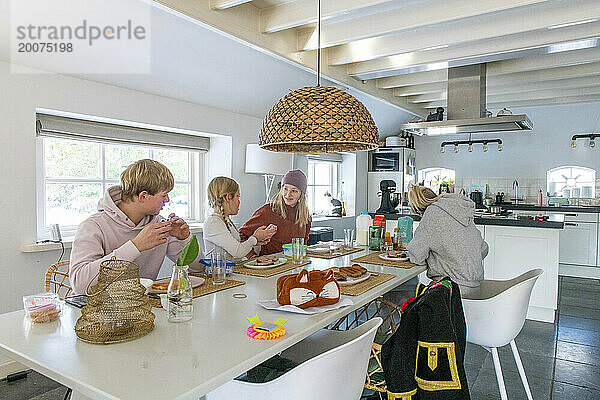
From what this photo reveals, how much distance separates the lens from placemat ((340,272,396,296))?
6.69 feet

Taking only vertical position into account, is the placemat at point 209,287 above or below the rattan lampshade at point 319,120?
below

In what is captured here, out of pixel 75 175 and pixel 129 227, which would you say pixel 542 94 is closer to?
pixel 75 175

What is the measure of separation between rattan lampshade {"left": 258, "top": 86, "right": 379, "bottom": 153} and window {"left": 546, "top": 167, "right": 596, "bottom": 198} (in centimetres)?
619

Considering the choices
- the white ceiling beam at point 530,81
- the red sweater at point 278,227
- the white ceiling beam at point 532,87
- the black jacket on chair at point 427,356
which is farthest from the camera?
the white ceiling beam at point 532,87

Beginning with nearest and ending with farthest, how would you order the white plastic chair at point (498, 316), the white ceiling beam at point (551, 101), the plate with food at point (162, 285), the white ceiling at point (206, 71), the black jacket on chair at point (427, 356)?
1. the black jacket on chair at point (427, 356)
2. the plate with food at point (162, 285)
3. the white plastic chair at point (498, 316)
4. the white ceiling at point (206, 71)
5. the white ceiling beam at point (551, 101)

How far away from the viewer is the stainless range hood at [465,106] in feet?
14.4

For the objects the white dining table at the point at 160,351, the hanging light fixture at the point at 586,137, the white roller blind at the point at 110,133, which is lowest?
the white dining table at the point at 160,351

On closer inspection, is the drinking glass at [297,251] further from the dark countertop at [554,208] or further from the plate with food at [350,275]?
the dark countertop at [554,208]

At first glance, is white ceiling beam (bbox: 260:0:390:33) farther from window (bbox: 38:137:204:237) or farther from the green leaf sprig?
the green leaf sprig

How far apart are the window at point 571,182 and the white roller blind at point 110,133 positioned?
5463 mm

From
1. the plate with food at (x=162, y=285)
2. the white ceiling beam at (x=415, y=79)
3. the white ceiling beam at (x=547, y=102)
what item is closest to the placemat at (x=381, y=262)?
the plate with food at (x=162, y=285)

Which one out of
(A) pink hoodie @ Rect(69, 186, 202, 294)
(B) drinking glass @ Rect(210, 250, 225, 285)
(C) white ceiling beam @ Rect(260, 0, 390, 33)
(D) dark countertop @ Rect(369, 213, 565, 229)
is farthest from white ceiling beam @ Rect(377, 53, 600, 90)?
(A) pink hoodie @ Rect(69, 186, 202, 294)

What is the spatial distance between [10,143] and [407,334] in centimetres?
285

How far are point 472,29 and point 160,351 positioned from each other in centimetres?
319
